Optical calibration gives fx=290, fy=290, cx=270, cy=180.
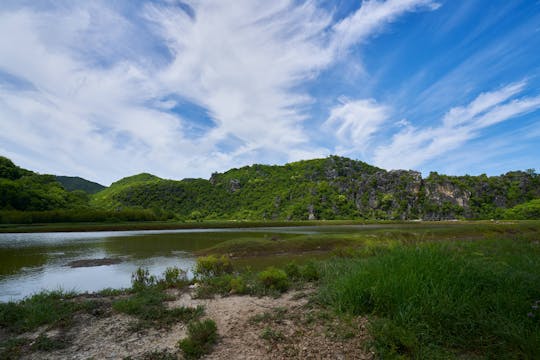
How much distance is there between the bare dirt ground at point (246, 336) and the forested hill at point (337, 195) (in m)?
121

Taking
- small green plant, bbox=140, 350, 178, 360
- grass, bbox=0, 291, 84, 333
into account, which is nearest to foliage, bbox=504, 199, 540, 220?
small green plant, bbox=140, 350, 178, 360

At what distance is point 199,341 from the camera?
600 centimetres

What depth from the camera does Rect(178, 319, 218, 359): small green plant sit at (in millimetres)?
5711

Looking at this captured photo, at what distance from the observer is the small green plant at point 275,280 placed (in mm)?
10625

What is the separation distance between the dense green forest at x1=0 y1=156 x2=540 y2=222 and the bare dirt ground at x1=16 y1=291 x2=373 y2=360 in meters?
99.2

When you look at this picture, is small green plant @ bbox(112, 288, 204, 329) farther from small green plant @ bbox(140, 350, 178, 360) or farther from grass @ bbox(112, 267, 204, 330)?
small green plant @ bbox(140, 350, 178, 360)

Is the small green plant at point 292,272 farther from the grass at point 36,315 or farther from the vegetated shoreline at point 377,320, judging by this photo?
the grass at point 36,315

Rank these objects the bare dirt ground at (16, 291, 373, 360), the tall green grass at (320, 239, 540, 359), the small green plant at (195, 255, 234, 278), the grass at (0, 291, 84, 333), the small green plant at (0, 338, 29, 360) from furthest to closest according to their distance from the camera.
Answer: the small green plant at (195, 255, 234, 278)
the grass at (0, 291, 84, 333)
the small green plant at (0, 338, 29, 360)
the bare dirt ground at (16, 291, 373, 360)
the tall green grass at (320, 239, 540, 359)

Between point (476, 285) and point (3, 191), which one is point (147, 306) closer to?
point (476, 285)

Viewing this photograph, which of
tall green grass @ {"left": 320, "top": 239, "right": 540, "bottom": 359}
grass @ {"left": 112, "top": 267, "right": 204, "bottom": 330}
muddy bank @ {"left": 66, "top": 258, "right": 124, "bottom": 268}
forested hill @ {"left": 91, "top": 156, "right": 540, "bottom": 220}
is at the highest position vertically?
forested hill @ {"left": 91, "top": 156, "right": 540, "bottom": 220}

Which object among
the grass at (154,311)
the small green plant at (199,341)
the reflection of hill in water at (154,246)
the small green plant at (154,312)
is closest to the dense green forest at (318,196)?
the reflection of hill in water at (154,246)

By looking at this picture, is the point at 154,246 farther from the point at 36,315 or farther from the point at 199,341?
the point at 199,341

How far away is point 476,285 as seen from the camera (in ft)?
22.0

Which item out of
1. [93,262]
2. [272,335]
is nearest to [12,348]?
[272,335]
